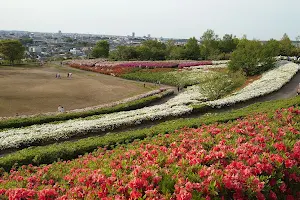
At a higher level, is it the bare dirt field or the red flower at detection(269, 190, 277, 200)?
the red flower at detection(269, 190, 277, 200)

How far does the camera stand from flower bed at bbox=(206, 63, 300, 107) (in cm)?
2529

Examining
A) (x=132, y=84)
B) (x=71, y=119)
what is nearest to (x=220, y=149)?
(x=71, y=119)

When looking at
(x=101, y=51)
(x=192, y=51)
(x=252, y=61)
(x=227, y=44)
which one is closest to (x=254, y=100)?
(x=252, y=61)

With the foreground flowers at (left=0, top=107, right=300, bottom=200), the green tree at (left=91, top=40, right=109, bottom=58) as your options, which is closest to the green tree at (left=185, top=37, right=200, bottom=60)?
the green tree at (left=91, top=40, right=109, bottom=58)

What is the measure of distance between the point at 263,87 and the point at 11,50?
189 ft

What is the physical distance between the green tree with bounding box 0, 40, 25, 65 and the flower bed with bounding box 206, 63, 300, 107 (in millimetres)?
54989

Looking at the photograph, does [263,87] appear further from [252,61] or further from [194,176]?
[194,176]

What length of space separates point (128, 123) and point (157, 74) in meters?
32.2

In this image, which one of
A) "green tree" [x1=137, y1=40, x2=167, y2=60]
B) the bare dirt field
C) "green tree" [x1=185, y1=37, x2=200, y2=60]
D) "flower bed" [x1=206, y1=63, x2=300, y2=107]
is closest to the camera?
"flower bed" [x1=206, y1=63, x2=300, y2=107]

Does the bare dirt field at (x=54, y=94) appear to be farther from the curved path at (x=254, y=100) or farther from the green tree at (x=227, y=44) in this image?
the green tree at (x=227, y=44)

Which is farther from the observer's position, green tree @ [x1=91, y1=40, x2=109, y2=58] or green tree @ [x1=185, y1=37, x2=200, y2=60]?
green tree @ [x1=91, y1=40, x2=109, y2=58]

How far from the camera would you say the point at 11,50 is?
66.9 metres

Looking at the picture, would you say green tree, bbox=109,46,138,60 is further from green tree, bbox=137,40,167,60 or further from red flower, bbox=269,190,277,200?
red flower, bbox=269,190,277,200

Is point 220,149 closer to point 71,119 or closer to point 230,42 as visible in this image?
point 71,119
